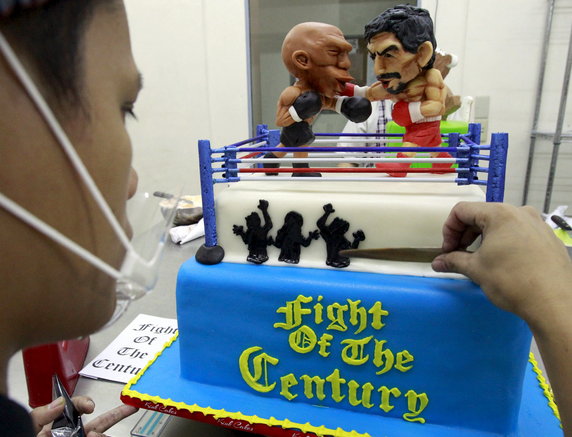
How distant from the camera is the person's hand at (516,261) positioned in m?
0.53

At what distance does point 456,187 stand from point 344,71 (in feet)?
1.14

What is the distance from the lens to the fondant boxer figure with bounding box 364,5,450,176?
0.83 metres

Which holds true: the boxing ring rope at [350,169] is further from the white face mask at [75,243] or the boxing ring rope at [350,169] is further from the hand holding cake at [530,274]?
the white face mask at [75,243]

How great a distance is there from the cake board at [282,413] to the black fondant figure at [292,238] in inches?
10.6

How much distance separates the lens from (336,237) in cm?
78

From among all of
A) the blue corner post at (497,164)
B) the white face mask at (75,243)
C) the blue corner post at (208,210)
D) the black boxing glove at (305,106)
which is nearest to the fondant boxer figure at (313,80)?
the black boxing glove at (305,106)

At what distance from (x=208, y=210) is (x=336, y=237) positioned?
250 mm

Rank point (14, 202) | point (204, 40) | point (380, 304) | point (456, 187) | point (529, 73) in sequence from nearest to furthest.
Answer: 1. point (14, 202)
2. point (380, 304)
3. point (456, 187)
4. point (529, 73)
5. point (204, 40)

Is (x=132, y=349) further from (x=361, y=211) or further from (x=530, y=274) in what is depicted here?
(x=530, y=274)

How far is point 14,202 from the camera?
0.28 metres

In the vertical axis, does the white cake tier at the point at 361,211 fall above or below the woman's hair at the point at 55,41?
below

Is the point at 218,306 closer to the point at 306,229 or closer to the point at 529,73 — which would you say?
the point at 306,229

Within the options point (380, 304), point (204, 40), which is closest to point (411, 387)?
point (380, 304)

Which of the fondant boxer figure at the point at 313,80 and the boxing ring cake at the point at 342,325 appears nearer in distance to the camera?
the boxing ring cake at the point at 342,325
